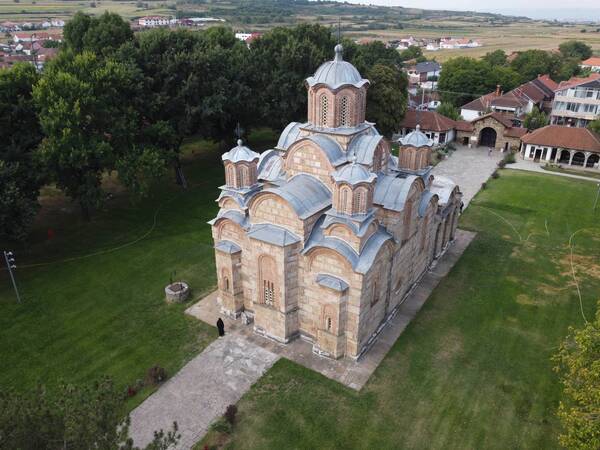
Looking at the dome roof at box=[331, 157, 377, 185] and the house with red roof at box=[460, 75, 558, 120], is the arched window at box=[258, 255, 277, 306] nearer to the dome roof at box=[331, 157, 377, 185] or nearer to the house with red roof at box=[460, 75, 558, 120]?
the dome roof at box=[331, 157, 377, 185]

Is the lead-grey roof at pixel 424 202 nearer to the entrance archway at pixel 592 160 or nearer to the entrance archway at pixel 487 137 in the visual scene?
the entrance archway at pixel 592 160

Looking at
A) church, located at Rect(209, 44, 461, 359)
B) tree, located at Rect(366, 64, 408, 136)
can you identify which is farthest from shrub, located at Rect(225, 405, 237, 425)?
tree, located at Rect(366, 64, 408, 136)

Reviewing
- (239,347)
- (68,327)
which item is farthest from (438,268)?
(68,327)

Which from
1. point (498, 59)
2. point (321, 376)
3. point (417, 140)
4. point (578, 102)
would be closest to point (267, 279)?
point (321, 376)

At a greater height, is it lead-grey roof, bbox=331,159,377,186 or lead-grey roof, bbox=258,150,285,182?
lead-grey roof, bbox=331,159,377,186

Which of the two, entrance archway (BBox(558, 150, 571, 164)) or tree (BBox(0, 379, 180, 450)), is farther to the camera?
entrance archway (BBox(558, 150, 571, 164))

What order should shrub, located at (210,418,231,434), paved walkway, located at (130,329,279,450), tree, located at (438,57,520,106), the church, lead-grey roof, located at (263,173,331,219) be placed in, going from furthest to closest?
tree, located at (438,57,520,106)
lead-grey roof, located at (263,173,331,219)
the church
paved walkway, located at (130,329,279,450)
shrub, located at (210,418,231,434)

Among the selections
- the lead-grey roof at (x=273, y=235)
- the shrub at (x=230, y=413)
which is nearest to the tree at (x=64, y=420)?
the shrub at (x=230, y=413)

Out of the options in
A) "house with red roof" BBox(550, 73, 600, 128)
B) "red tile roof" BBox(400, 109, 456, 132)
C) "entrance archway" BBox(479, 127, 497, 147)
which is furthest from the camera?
"house with red roof" BBox(550, 73, 600, 128)
